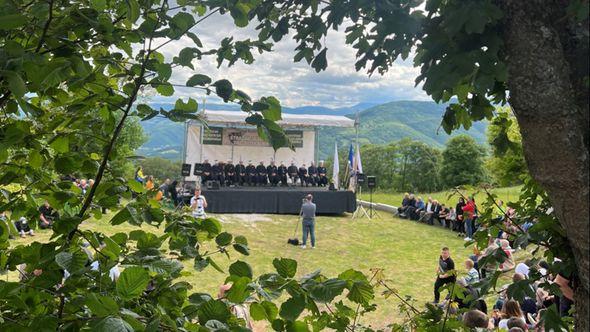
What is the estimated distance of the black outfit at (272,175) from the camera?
18.5 metres

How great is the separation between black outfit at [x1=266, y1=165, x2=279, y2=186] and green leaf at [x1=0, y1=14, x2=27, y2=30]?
17.5 m

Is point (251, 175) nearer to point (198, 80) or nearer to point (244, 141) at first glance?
point (244, 141)

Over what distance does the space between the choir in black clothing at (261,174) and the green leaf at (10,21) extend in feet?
54.1

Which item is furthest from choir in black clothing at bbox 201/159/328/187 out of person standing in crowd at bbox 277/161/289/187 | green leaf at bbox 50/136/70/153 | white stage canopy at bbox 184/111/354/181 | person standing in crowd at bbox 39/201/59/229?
green leaf at bbox 50/136/70/153

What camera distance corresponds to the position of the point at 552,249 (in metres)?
1.75

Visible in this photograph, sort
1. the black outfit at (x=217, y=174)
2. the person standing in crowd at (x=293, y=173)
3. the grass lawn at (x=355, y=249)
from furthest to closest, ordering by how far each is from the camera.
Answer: the person standing in crowd at (x=293, y=173) → the black outfit at (x=217, y=174) → the grass lawn at (x=355, y=249)

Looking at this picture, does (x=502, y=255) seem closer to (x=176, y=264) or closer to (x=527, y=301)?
(x=176, y=264)

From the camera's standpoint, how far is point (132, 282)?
2.92ft

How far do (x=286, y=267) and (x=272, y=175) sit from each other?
17.5m

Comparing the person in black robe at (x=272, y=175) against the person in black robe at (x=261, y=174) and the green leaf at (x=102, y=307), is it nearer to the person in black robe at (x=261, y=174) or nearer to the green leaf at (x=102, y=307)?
the person in black robe at (x=261, y=174)

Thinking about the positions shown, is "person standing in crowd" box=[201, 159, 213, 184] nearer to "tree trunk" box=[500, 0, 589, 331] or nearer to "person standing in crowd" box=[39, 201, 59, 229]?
"person standing in crowd" box=[39, 201, 59, 229]

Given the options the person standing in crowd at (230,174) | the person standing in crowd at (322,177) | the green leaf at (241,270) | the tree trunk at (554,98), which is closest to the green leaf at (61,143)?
the green leaf at (241,270)

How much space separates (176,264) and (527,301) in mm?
5113

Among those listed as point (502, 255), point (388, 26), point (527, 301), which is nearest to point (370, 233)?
point (527, 301)
